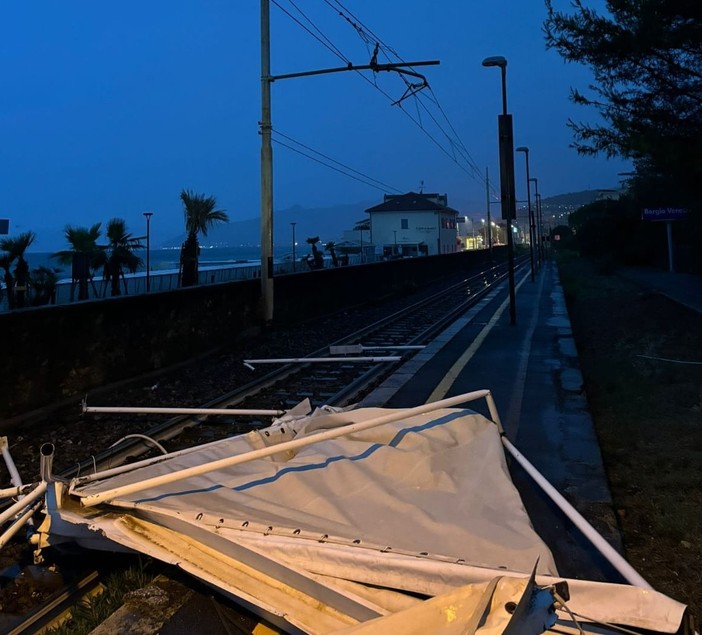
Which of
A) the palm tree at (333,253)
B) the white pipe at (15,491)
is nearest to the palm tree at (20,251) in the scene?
the white pipe at (15,491)

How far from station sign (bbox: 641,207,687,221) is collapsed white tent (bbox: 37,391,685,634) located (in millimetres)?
32418

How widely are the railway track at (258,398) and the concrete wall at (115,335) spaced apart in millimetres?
712

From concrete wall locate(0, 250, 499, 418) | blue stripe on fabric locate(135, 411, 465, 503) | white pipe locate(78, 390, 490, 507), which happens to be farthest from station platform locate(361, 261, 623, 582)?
concrete wall locate(0, 250, 499, 418)

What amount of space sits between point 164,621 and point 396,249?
76401mm

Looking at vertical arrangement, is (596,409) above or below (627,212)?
below

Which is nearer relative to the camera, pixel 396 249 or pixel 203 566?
pixel 203 566

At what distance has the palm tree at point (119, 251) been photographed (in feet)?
66.9

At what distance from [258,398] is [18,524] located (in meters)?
5.77

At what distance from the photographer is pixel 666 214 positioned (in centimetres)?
3278

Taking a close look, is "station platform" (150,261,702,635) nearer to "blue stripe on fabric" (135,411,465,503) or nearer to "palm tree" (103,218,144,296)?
"blue stripe on fabric" (135,411,465,503)

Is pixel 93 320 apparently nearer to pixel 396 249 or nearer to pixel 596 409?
pixel 596 409

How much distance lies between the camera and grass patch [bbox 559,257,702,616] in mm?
4047

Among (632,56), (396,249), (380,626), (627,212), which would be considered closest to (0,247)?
(632,56)

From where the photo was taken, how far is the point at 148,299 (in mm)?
10664
